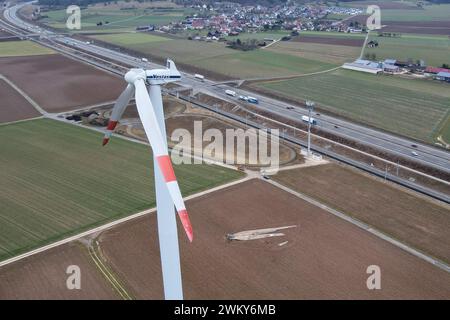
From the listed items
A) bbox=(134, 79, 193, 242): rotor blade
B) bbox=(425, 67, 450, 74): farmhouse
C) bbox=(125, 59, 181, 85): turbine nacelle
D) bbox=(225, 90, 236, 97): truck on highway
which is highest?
bbox=(125, 59, 181, 85): turbine nacelle

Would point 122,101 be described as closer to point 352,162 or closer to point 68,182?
point 68,182

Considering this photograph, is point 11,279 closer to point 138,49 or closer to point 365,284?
point 365,284

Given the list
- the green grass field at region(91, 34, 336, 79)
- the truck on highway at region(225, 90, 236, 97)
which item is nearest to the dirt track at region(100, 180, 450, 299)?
the truck on highway at region(225, 90, 236, 97)

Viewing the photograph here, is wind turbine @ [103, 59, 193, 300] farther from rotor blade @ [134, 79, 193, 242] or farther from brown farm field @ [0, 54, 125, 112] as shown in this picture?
brown farm field @ [0, 54, 125, 112]

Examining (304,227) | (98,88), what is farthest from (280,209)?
(98,88)

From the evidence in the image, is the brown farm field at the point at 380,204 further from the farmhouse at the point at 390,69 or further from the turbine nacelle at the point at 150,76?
the farmhouse at the point at 390,69

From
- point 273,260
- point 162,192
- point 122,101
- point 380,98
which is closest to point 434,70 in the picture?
point 380,98
